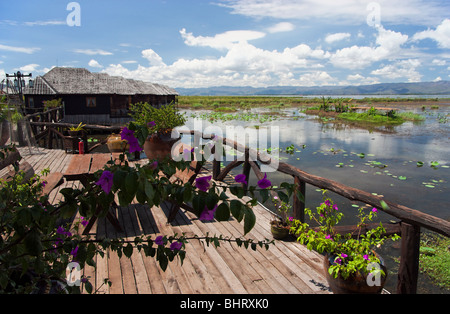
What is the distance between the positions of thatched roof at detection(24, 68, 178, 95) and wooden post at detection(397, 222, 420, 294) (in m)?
24.8

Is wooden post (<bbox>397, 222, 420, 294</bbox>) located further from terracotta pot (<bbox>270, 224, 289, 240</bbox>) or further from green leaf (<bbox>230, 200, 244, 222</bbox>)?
green leaf (<bbox>230, 200, 244, 222</bbox>)

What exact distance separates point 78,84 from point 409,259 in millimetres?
26710

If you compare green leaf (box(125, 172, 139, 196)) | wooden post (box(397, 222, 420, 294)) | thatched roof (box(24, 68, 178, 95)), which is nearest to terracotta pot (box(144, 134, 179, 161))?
wooden post (box(397, 222, 420, 294))

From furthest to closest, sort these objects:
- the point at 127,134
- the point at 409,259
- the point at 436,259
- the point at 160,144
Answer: the point at 160,144 → the point at 436,259 → the point at 409,259 → the point at 127,134

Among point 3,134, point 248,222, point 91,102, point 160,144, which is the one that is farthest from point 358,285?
point 91,102

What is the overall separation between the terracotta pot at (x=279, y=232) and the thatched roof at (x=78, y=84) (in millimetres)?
23398

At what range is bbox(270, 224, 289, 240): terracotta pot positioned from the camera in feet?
12.3

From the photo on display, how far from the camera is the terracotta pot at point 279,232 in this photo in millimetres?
3748

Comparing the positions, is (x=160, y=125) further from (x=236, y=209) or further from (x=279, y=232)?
(x=236, y=209)

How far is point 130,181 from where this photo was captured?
2.97 feet

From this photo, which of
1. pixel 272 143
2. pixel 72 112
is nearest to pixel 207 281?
pixel 272 143

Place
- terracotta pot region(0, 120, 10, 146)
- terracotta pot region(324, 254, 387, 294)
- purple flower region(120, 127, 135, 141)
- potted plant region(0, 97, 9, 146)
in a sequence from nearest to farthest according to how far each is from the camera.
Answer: purple flower region(120, 127, 135, 141), potted plant region(0, 97, 9, 146), terracotta pot region(324, 254, 387, 294), terracotta pot region(0, 120, 10, 146)

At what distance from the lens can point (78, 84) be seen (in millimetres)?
24953

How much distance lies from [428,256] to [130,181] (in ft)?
17.8
